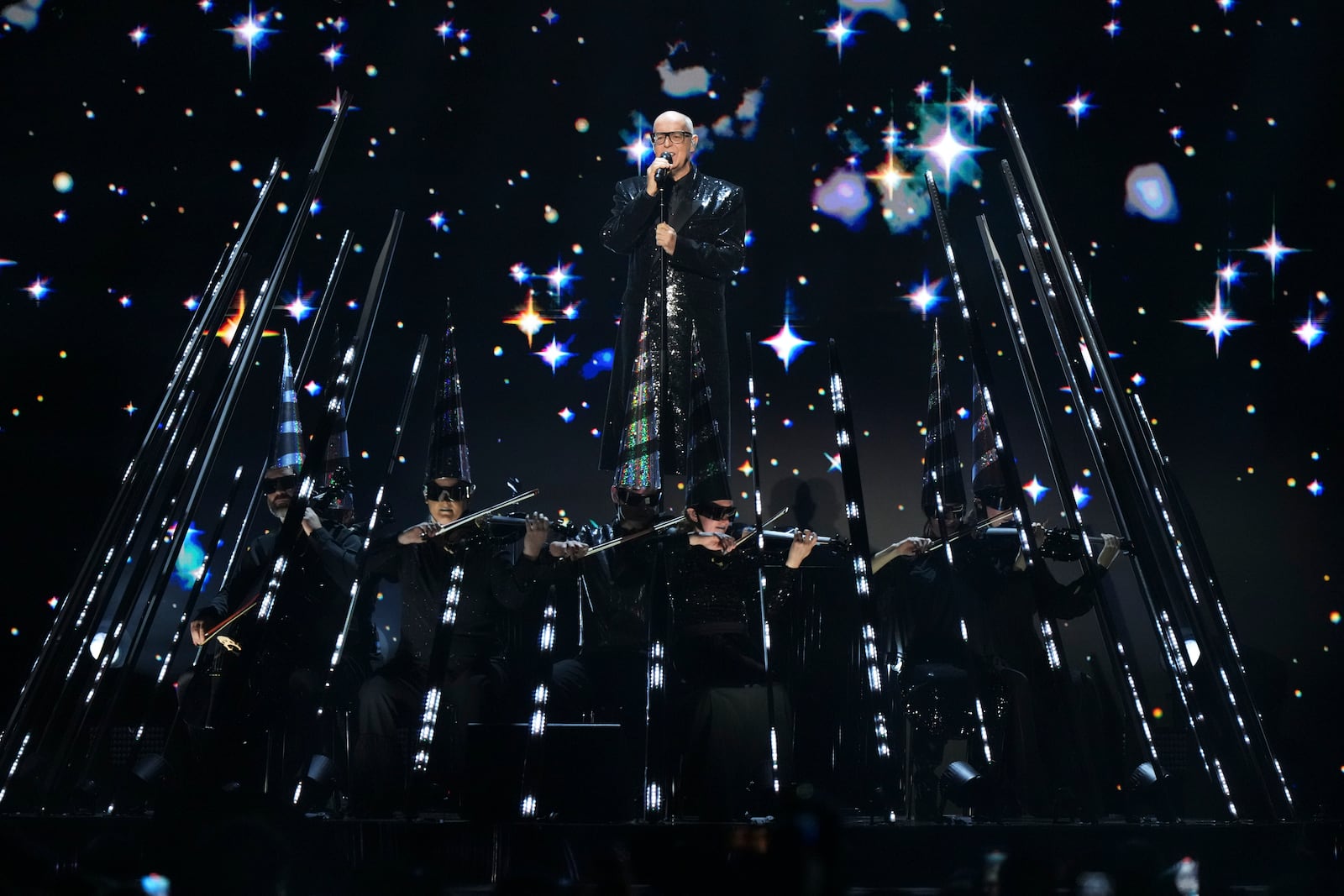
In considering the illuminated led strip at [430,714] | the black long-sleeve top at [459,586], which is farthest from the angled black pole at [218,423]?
the illuminated led strip at [430,714]

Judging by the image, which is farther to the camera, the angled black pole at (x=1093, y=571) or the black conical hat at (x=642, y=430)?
the black conical hat at (x=642, y=430)

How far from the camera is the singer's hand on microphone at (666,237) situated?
3561 mm

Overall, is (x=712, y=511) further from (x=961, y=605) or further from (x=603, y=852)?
(x=603, y=852)

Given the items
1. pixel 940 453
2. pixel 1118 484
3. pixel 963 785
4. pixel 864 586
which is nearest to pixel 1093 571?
pixel 1118 484

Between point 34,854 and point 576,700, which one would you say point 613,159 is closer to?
point 576,700

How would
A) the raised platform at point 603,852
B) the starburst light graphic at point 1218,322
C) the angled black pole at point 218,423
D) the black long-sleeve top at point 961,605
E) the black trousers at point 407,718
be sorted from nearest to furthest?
the raised platform at point 603,852, the black trousers at point 407,718, the angled black pole at point 218,423, the black long-sleeve top at point 961,605, the starburst light graphic at point 1218,322

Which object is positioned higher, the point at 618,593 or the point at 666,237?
the point at 666,237

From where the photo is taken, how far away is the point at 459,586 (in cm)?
320

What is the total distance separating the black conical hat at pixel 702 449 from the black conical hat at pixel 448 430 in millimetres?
826

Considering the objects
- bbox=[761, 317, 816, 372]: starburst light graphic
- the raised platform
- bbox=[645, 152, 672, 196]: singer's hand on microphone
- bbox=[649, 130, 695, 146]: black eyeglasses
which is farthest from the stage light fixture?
bbox=[649, 130, 695, 146]: black eyeglasses

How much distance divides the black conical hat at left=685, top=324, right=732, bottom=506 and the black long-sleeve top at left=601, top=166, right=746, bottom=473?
53 millimetres

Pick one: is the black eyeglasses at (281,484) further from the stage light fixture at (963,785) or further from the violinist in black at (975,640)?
the stage light fixture at (963,785)

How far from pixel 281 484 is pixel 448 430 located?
2.23 feet

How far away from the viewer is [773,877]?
1.20 meters
